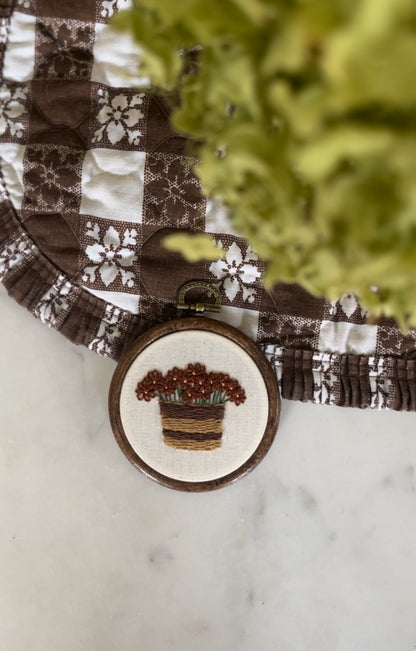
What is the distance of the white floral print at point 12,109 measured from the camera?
65 centimetres

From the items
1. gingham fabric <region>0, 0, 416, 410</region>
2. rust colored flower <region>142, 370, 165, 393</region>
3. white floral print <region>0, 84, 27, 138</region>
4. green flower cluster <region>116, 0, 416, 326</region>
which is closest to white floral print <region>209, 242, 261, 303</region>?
gingham fabric <region>0, 0, 416, 410</region>

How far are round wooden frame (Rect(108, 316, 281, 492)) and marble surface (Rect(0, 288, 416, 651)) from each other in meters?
0.05

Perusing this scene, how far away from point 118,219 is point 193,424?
24 centimetres

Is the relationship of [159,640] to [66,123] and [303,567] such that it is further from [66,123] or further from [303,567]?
[66,123]

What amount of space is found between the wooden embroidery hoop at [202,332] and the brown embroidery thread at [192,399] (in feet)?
0.09

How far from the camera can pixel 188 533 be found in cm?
70

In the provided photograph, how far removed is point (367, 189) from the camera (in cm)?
20

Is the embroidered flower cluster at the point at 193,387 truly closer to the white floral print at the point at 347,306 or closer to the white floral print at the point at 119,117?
the white floral print at the point at 347,306

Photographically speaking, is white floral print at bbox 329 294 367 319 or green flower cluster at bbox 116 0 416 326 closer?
green flower cluster at bbox 116 0 416 326

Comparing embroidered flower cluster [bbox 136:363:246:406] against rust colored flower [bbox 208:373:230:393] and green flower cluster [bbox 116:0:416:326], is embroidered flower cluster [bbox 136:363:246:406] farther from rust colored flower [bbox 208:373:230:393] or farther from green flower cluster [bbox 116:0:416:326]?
green flower cluster [bbox 116:0:416:326]

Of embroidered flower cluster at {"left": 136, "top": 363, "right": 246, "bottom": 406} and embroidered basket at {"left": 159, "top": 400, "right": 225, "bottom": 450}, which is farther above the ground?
embroidered flower cluster at {"left": 136, "top": 363, "right": 246, "bottom": 406}

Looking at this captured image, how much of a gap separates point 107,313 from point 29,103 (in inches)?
9.8

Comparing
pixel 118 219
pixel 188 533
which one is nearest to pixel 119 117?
pixel 118 219

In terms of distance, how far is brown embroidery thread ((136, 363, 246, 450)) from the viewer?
0.64 meters
